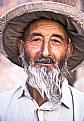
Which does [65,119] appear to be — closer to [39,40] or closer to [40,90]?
[40,90]

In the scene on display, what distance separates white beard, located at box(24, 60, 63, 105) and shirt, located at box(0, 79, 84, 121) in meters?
0.03

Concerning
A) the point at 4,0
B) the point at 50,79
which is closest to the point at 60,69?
the point at 50,79

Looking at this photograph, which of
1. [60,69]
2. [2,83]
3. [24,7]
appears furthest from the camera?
[2,83]

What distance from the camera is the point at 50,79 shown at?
238cm

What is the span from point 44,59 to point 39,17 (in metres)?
0.23

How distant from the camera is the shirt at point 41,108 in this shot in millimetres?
2311

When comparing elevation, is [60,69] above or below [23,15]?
below

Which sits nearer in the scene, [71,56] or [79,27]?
[79,27]

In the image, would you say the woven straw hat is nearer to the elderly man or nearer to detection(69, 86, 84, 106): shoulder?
the elderly man

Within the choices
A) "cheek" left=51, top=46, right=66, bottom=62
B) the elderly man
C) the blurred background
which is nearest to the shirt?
the elderly man

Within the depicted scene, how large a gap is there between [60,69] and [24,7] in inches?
16.1

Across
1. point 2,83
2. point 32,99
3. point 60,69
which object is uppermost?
point 60,69

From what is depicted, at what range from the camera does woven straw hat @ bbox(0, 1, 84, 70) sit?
7.30 ft

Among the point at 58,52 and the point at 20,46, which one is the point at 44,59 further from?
the point at 20,46
